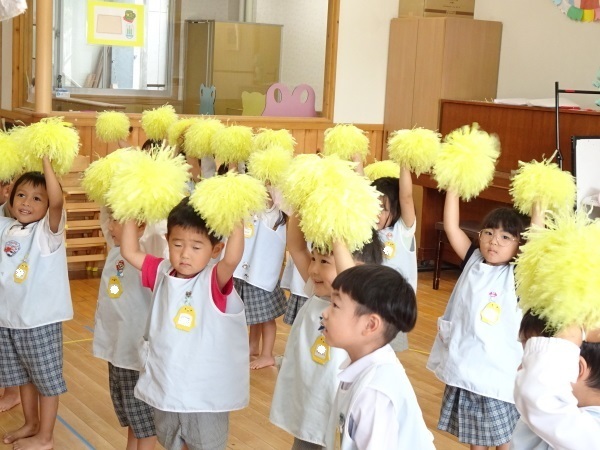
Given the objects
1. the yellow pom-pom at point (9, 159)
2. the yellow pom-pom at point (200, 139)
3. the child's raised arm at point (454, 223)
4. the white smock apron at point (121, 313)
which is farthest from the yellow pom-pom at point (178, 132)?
the child's raised arm at point (454, 223)

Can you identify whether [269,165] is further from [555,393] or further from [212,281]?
[555,393]

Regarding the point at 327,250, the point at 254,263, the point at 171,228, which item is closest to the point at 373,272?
the point at 327,250

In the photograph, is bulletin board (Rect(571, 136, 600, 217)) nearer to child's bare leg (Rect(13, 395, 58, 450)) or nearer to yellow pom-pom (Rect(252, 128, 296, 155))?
yellow pom-pom (Rect(252, 128, 296, 155))

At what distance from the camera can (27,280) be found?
9.79ft

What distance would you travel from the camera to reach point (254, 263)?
407 centimetres

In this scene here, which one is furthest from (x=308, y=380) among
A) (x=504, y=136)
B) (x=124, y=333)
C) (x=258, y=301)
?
(x=504, y=136)

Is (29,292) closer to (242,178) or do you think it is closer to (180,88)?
(242,178)

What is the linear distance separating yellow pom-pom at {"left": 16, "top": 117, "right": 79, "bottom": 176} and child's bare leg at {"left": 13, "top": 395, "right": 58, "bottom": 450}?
82 centimetres

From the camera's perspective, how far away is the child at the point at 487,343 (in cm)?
279

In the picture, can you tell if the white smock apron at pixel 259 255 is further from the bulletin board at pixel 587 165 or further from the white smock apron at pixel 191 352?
the bulletin board at pixel 587 165

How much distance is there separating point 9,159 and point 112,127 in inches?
56.0

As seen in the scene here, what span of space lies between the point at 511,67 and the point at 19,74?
3685 millimetres

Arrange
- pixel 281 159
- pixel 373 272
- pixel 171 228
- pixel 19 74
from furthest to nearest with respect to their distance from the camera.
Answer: pixel 19 74 < pixel 281 159 < pixel 171 228 < pixel 373 272

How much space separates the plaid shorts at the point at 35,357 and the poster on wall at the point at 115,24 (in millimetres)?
3553
